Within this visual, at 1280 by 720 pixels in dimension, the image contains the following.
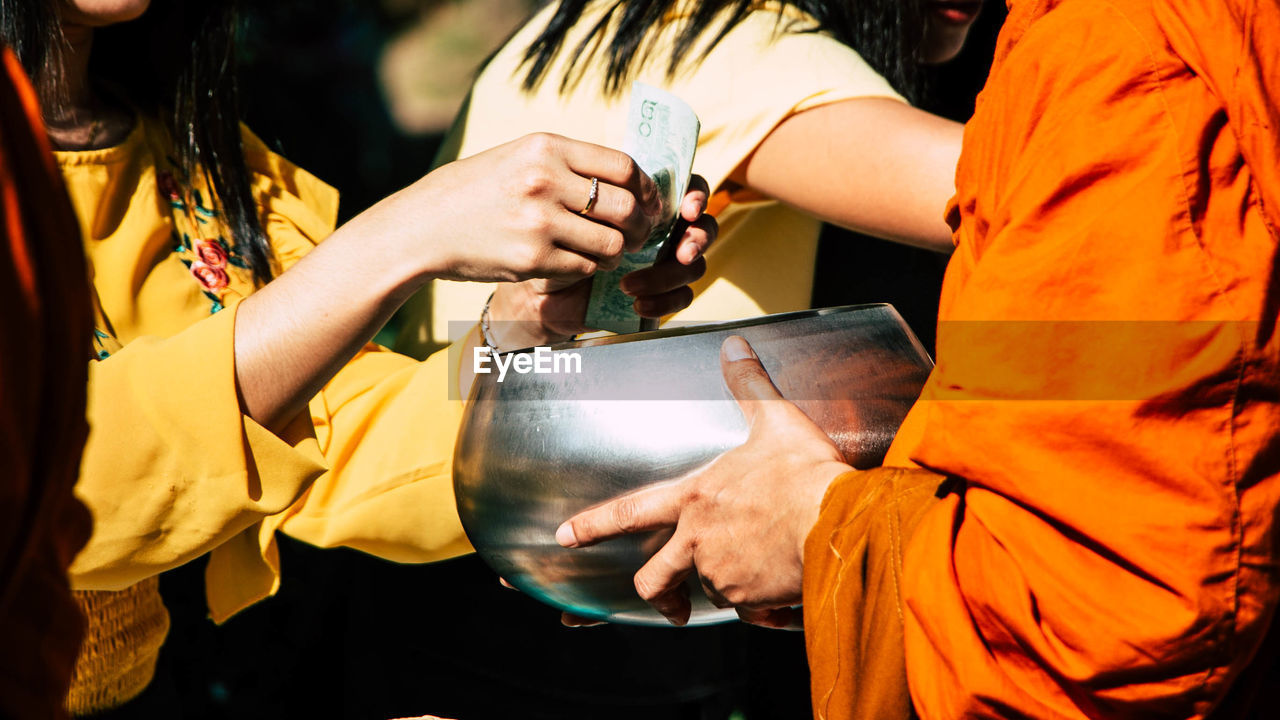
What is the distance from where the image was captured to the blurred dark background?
153 centimetres

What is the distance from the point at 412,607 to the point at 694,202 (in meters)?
0.78

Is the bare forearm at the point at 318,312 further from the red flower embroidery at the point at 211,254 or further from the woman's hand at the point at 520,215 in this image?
the red flower embroidery at the point at 211,254

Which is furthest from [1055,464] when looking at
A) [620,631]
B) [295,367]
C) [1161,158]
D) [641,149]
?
[620,631]

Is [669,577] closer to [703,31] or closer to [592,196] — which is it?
[592,196]

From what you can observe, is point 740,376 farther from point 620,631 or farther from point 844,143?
point 620,631

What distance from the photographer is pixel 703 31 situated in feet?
4.20

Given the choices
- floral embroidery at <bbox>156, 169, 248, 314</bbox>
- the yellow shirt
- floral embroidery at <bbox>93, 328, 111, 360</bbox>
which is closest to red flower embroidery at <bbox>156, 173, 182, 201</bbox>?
floral embroidery at <bbox>156, 169, 248, 314</bbox>

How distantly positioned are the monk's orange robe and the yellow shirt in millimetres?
507

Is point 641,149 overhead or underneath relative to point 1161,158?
underneath

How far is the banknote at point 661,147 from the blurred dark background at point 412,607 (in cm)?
63

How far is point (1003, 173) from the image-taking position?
766 mm

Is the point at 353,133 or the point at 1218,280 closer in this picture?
the point at 1218,280

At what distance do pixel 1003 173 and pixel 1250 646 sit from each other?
1.15 feet

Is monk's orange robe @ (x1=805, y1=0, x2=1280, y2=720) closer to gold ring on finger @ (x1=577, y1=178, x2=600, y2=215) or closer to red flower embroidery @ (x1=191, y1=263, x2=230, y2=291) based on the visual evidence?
gold ring on finger @ (x1=577, y1=178, x2=600, y2=215)
